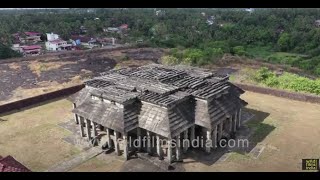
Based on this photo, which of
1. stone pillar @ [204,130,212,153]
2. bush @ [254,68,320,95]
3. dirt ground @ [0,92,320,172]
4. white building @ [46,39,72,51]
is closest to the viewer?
dirt ground @ [0,92,320,172]

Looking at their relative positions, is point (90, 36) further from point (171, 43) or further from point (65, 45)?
point (171, 43)

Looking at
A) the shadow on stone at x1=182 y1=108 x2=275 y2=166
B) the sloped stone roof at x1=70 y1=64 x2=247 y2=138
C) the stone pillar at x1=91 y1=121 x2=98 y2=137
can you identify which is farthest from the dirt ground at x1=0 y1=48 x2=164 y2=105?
the shadow on stone at x1=182 y1=108 x2=275 y2=166

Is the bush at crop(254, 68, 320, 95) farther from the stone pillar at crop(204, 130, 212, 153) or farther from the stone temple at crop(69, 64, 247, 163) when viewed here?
the stone pillar at crop(204, 130, 212, 153)

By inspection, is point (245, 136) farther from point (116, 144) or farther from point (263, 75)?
point (263, 75)

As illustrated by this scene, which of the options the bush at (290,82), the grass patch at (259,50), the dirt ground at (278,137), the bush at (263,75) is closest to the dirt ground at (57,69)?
the bush at (263,75)

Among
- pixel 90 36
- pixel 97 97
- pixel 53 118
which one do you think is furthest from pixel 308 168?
pixel 90 36

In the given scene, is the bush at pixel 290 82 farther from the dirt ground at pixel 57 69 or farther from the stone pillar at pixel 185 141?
the dirt ground at pixel 57 69

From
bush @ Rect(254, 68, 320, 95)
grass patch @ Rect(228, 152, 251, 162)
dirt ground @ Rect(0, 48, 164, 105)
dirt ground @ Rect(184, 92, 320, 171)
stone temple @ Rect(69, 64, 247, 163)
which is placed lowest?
dirt ground @ Rect(0, 48, 164, 105)

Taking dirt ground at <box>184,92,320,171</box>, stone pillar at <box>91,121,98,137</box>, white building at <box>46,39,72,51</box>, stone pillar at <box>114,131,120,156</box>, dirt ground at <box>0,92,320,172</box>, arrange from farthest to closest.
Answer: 1. white building at <box>46,39,72,51</box>
2. stone pillar at <box>91,121,98,137</box>
3. stone pillar at <box>114,131,120,156</box>
4. dirt ground at <box>0,92,320,172</box>
5. dirt ground at <box>184,92,320,171</box>
